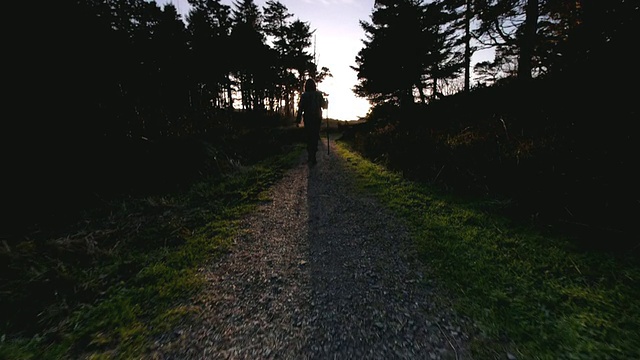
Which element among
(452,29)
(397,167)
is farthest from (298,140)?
(452,29)

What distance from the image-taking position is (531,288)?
7.61 ft

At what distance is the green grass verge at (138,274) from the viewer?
1852 mm

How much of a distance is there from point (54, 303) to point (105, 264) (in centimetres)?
68

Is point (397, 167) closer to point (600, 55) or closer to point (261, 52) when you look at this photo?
point (600, 55)

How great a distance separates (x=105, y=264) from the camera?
2898 mm

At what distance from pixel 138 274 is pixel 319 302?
1986 mm

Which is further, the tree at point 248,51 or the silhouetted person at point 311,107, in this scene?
the tree at point 248,51

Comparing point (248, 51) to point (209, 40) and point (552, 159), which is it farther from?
point (552, 159)

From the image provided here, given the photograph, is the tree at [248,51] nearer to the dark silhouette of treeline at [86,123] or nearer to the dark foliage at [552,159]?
the dark silhouette of treeline at [86,123]

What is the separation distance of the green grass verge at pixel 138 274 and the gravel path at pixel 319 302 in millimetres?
243

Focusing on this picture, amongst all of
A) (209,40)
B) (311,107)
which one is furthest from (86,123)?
(209,40)

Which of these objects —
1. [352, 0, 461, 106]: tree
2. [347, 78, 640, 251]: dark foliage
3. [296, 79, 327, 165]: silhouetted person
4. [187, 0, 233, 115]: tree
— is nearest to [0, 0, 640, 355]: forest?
[347, 78, 640, 251]: dark foliage

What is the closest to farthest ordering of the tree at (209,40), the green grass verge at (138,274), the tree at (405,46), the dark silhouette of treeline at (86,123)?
1. the green grass verge at (138,274)
2. the dark silhouette of treeline at (86,123)
3. the tree at (405,46)
4. the tree at (209,40)

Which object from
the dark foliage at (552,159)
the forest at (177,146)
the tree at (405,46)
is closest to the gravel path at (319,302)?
the forest at (177,146)
